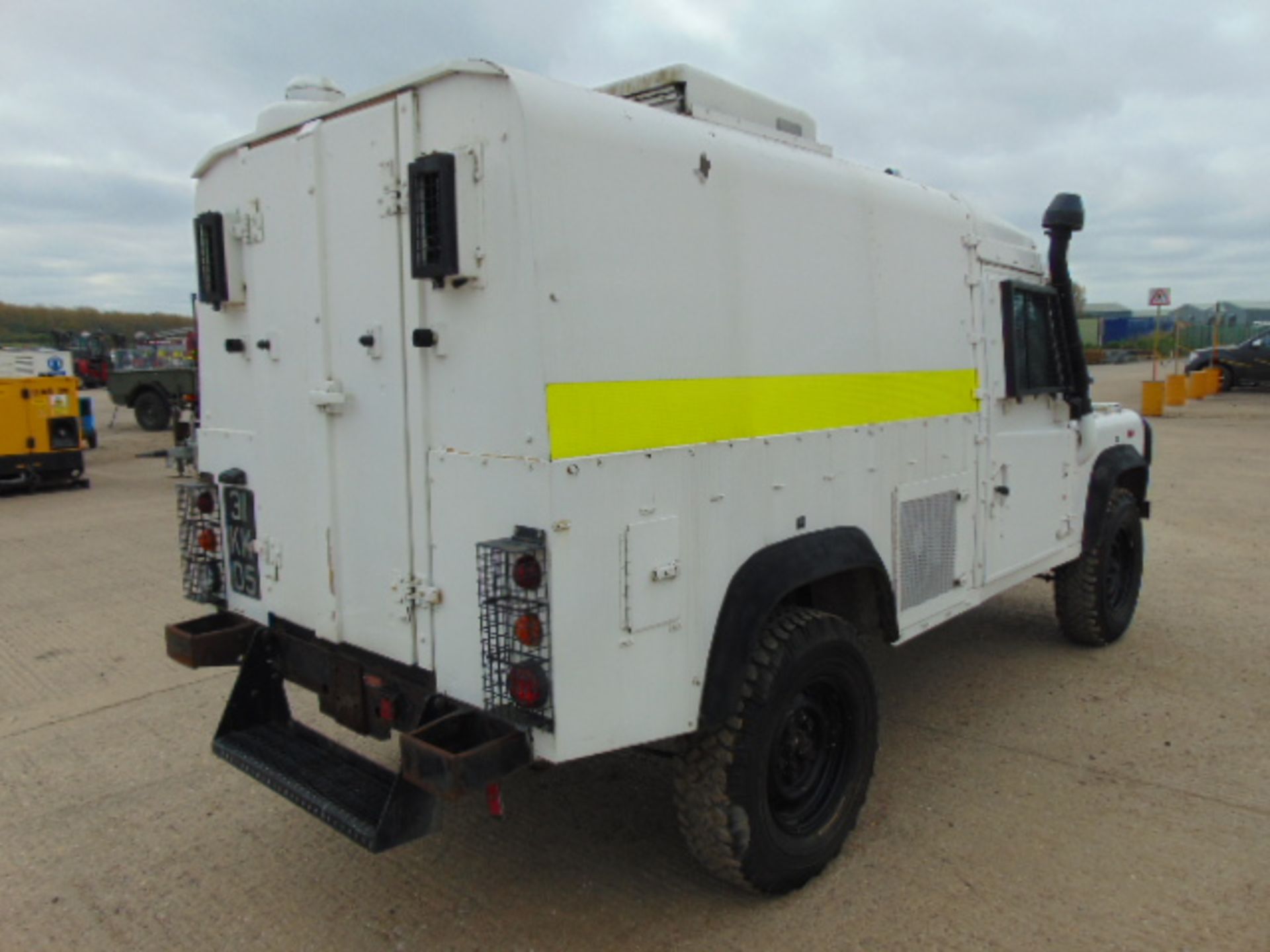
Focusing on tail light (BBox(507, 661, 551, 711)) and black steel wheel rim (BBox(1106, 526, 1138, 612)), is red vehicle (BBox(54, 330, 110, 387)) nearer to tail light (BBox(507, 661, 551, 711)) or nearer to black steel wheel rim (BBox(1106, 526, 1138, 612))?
black steel wheel rim (BBox(1106, 526, 1138, 612))

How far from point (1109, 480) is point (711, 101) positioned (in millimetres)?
3573

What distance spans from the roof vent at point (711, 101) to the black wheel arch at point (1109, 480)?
2.92 metres

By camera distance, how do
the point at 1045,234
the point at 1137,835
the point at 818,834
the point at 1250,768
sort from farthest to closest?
the point at 1045,234 → the point at 1250,768 → the point at 1137,835 → the point at 818,834

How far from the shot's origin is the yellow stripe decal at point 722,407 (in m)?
2.57

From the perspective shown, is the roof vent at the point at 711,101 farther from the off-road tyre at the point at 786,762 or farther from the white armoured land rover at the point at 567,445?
the off-road tyre at the point at 786,762

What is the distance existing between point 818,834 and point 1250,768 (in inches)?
86.3

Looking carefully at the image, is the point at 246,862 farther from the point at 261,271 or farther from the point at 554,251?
the point at 554,251

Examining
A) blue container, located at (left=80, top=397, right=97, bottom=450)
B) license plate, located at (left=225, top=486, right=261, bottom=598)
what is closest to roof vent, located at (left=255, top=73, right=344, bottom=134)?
license plate, located at (left=225, top=486, right=261, bottom=598)

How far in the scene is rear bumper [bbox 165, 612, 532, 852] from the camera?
2.61 meters

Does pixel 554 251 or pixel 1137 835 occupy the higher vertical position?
pixel 554 251

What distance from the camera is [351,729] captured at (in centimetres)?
325

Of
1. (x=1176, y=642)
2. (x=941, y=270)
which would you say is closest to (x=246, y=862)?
(x=941, y=270)

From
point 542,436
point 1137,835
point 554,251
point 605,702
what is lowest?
point 1137,835

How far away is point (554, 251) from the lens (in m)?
2.53
